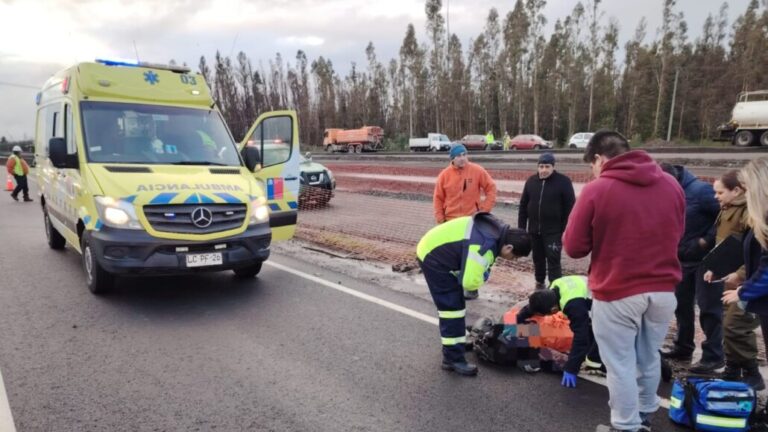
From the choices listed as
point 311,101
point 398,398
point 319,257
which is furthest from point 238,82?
point 398,398

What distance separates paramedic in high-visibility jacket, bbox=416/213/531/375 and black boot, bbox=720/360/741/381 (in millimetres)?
1819

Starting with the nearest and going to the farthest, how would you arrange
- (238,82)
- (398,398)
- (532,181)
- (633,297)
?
(633,297) < (398,398) < (532,181) < (238,82)

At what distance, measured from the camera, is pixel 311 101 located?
8162cm

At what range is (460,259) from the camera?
158 inches

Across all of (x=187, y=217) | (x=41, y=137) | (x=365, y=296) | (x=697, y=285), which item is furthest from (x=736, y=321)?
(x=41, y=137)

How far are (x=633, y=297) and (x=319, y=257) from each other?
6.13 meters

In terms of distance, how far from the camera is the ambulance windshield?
20.7 ft

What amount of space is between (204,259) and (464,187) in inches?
121

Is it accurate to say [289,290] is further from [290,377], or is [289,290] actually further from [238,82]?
[238,82]

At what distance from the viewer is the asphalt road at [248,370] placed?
344cm

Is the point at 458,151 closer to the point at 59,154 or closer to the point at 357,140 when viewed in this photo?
the point at 59,154

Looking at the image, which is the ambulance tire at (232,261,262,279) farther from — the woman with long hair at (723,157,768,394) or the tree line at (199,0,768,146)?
the tree line at (199,0,768,146)

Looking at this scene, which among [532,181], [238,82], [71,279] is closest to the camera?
[532,181]

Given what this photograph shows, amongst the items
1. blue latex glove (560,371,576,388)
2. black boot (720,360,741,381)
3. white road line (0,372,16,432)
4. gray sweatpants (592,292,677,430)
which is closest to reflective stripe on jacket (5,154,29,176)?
white road line (0,372,16,432)
